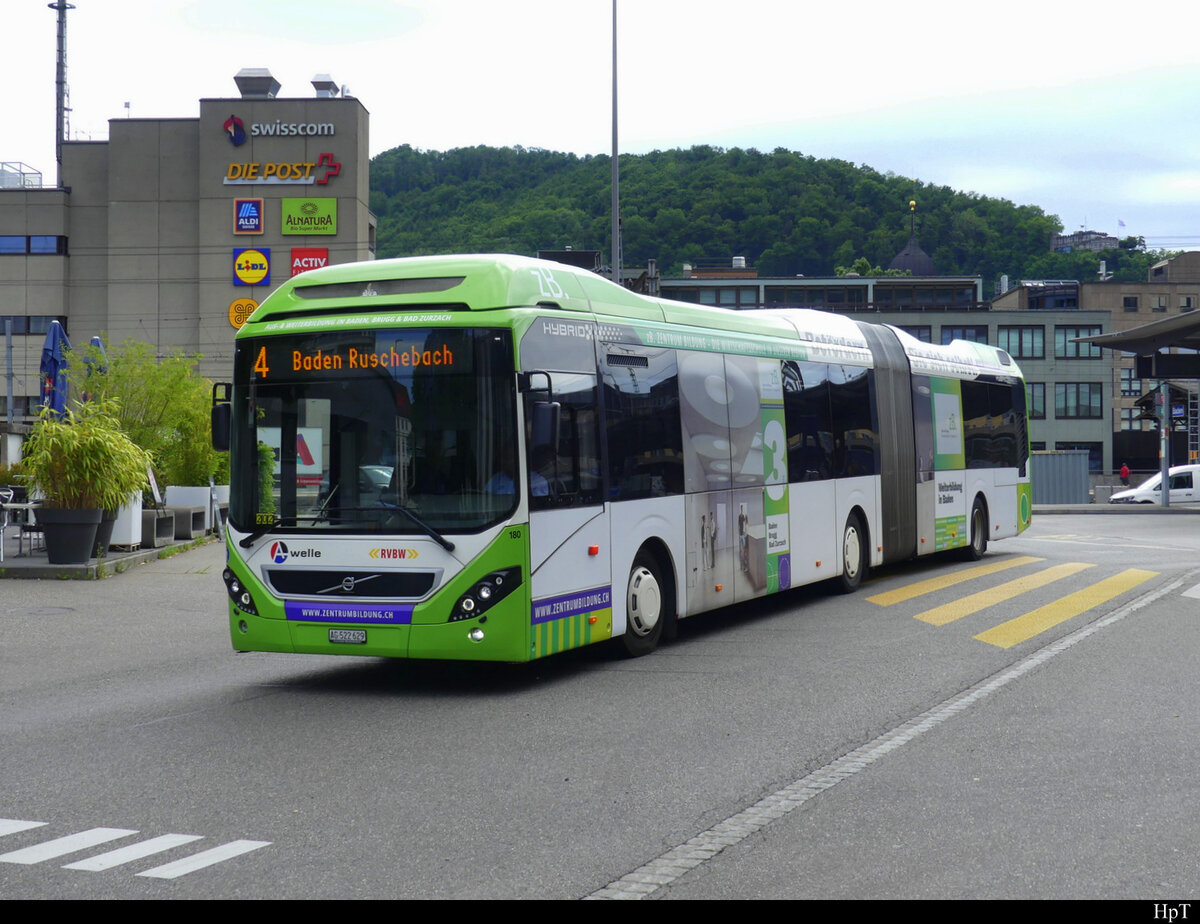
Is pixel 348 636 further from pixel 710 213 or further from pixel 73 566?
pixel 710 213

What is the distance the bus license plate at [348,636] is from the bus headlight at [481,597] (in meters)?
0.63

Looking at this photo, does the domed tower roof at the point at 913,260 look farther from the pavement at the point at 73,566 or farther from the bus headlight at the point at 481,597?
the bus headlight at the point at 481,597

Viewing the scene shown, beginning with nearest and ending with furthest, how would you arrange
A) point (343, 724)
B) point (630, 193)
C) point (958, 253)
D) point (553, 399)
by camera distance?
point (343, 724), point (553, 399), point (630, 193), point (958, 253)

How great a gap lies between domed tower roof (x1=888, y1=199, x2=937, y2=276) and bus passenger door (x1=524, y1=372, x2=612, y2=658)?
340 ft

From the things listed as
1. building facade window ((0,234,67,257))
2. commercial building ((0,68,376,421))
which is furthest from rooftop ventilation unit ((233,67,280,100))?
building facade window ((0,234,67,257))

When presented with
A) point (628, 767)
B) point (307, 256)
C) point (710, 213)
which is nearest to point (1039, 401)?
point (710, 213)

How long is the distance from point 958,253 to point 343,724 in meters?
117

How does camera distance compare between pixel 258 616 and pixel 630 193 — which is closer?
pixel 258 616

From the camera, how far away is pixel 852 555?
1570 cm

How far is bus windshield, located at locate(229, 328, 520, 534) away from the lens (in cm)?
902

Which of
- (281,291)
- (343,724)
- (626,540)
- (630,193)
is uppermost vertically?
(630,193)
